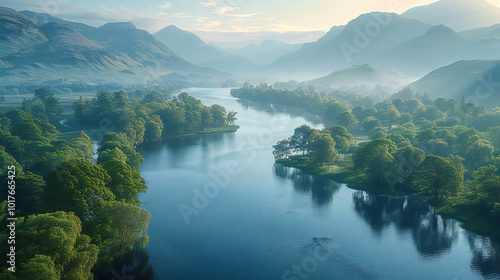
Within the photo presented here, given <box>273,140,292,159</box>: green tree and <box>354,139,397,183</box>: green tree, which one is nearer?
<box>354,139,397,183</box>: green tree

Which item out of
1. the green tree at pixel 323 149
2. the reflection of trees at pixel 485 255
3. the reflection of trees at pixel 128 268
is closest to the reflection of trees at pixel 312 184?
the green tree at pixel 323 149

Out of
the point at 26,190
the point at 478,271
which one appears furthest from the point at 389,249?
the point at 26,190

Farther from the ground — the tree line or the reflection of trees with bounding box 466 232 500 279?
the tree line

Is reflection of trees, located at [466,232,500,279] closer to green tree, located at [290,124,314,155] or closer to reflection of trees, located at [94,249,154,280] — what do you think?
reflection of trees, located at [94,249,154,280]

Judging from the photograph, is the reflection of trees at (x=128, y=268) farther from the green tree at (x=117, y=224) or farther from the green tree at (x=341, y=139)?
the green tree at (x=341, y=139)

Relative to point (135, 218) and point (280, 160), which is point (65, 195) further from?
point (280, 160)

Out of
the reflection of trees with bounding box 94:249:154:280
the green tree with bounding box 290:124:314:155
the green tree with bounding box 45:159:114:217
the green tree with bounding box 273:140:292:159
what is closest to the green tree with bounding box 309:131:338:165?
the green tree with bounding box 290:124:314:155
